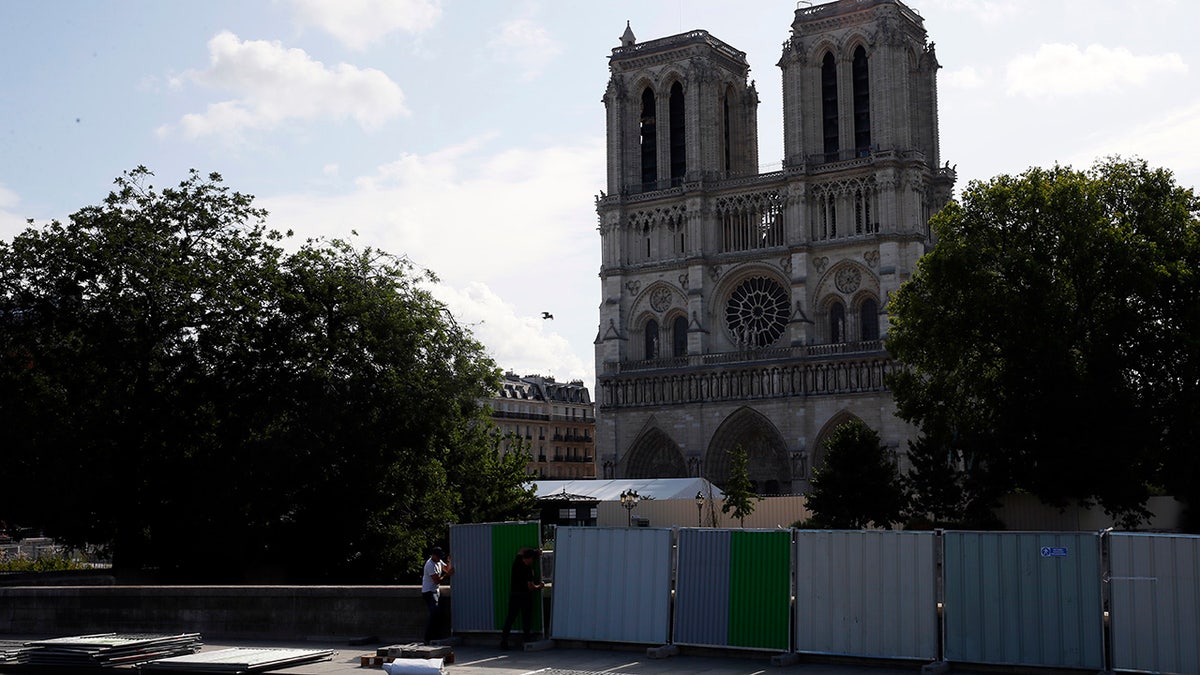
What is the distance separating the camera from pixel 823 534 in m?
16.4

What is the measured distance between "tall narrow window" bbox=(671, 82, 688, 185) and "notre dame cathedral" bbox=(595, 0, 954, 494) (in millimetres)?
89

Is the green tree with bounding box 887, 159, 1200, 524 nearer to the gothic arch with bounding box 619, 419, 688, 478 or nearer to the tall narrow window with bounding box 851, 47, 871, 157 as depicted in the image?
the tall narrow window with bounding box 851, 47, 871, 157

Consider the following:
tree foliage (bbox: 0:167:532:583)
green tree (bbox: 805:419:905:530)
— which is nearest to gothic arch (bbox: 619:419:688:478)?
green tree (bbox: 805:419:905:530)

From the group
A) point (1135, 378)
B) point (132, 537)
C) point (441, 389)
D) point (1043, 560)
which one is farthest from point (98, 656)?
point (1135, 378)

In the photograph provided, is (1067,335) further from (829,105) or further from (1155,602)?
(829,105)

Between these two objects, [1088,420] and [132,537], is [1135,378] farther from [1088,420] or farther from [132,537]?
[132,537]

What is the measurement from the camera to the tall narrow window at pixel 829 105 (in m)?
68.2

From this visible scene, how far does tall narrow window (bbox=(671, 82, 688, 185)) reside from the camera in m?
72.7

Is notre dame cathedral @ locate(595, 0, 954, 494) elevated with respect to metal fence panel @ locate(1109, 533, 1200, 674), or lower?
elevated

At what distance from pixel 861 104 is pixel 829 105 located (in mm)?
1644

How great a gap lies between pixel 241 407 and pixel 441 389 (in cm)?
434

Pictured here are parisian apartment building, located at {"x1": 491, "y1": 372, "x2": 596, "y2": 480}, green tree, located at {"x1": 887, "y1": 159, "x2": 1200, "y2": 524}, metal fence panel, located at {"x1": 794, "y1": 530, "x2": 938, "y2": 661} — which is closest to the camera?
metal fence panel, located at {"x1": 794, "y1": 530, "x2": 938, "y2": 661}

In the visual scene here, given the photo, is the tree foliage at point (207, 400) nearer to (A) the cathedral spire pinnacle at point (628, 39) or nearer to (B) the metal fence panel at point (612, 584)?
(B) the metal fence panel at point (612, 584)

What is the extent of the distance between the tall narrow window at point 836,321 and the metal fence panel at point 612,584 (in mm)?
49916
